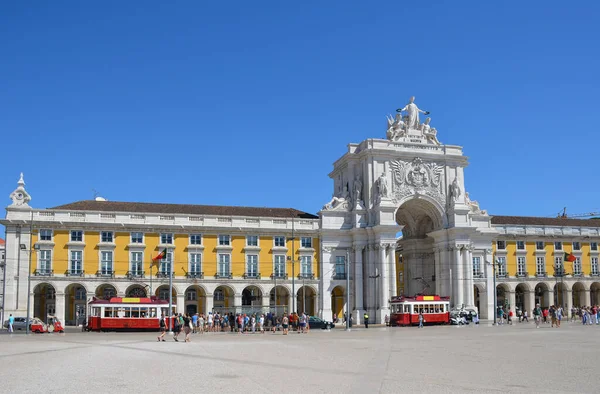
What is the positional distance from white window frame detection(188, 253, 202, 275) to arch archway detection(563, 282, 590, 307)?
46.1 m

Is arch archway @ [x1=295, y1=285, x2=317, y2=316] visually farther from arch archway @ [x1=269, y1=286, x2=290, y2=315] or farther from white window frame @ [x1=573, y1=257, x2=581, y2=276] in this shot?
white window frame @ [x1=573, y1=257, x2=581, y2=276]

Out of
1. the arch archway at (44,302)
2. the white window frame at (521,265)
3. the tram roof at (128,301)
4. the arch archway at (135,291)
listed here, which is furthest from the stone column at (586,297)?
the arch archway at (44,302)

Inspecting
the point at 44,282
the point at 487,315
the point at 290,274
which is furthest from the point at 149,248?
the point at 487,315

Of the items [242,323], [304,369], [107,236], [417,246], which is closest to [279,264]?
[107,236]

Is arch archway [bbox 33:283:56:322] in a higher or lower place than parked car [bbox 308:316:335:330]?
higher

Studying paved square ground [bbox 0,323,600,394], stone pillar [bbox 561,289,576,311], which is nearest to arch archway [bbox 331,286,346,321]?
stone pillar [bbox 561,289,576,311]

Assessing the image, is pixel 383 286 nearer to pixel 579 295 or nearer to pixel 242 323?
pixel 242 323

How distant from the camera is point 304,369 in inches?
812

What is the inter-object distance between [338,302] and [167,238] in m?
19.6

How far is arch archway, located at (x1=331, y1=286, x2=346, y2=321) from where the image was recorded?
72.6 m

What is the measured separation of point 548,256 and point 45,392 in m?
75.6

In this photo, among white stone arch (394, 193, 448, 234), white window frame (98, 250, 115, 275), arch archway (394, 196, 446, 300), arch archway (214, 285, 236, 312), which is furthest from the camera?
arch archway (394, 196, 446, 300)

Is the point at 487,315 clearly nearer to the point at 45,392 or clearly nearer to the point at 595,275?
the point at 595,275

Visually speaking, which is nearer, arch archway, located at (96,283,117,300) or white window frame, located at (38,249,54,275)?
white window frame, located at (38,249,54,275)
